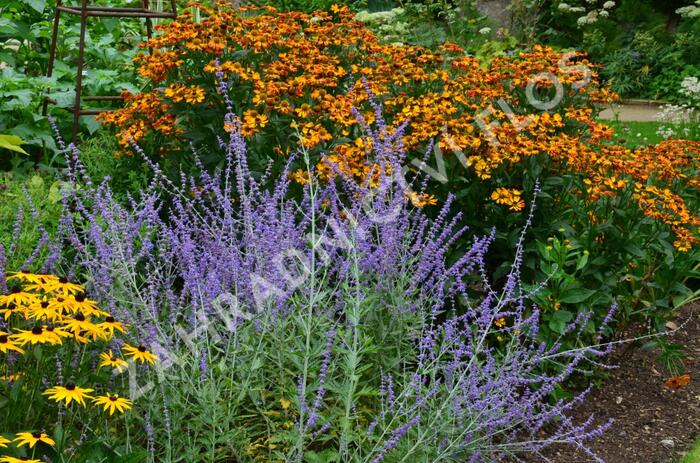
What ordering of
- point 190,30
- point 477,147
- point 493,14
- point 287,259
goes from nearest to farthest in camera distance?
1. point 287,259
2. point 477,147
3. point 190,30
4. point 493,14

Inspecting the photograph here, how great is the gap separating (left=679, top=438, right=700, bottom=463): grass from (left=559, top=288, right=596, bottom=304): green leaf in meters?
0.71

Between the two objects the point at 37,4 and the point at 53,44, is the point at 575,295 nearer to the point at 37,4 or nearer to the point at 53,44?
the point at 53,44

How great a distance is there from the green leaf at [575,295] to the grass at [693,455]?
2.33 feet

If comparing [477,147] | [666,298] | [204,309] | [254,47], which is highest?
[254,47]

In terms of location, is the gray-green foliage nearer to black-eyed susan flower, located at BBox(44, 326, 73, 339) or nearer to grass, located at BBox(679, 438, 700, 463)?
black-eyed susan flower, located at BBox(44, 326, 73, 339)

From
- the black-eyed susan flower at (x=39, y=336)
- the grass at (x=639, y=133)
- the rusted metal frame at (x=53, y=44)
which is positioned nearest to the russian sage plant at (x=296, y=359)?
the black-eyed susan flower at (x=39, y=336)

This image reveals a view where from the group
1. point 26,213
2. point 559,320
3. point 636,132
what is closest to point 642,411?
point 559,320

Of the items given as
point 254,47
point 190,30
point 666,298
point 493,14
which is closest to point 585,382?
point 666,298

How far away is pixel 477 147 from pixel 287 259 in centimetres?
108

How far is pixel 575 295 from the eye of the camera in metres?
3.72

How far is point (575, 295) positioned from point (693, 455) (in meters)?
0.76

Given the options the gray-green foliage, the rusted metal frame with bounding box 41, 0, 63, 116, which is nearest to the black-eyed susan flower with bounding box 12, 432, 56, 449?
the gray-green foliage

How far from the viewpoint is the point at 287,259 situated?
125 inches

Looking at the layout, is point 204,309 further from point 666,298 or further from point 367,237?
point 666,298
